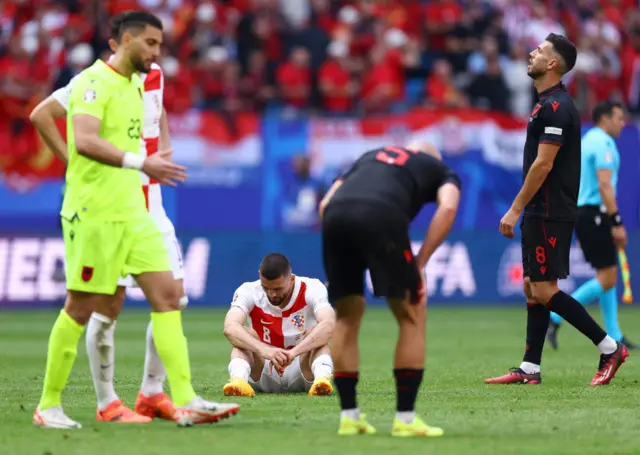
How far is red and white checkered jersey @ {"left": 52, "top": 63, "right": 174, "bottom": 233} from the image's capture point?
324 inches

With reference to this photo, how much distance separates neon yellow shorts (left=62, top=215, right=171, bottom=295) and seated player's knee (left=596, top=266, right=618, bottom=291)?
23.5 ft

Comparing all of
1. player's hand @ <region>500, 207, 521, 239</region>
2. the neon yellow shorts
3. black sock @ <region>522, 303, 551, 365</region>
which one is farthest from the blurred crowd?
the neon yellow shorts

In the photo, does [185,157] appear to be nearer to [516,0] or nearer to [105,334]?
[516,0]

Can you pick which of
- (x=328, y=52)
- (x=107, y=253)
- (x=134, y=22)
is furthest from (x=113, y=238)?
(x=328, y=52)

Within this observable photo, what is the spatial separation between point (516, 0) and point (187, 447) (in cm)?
2051

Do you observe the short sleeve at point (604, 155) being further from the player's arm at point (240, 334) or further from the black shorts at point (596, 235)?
the player's arm at point (240, 334)

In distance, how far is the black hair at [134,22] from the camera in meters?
7.61

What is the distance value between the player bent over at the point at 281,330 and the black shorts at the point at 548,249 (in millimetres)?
1697

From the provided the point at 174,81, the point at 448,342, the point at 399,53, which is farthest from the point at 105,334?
the point at 399,53

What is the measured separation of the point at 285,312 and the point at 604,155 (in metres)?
4.28

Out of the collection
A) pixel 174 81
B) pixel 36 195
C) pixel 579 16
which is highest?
pixel 579 16

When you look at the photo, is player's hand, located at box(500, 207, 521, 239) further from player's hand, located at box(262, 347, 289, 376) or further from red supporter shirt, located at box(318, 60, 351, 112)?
red supporter shirt, located at box(318, 60, 351, 112)

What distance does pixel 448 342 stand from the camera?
15633mm

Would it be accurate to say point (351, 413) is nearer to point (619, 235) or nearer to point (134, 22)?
point (134, 22)
